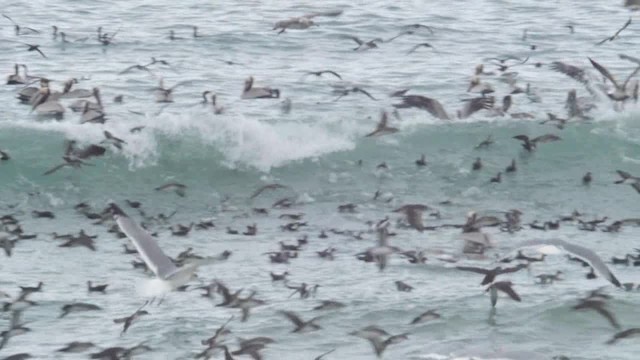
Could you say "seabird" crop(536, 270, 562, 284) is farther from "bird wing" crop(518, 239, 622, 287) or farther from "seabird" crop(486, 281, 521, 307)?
"bird wing" crop(518, 239, 622, 287)

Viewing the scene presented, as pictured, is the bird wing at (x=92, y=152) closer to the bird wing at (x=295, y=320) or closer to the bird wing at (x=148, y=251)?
the bird wing at (x=295, y=320)

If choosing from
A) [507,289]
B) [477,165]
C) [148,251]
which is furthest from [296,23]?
[148,251]

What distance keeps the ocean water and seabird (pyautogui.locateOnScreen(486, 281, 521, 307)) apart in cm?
15

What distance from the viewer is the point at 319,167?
19.6 meters

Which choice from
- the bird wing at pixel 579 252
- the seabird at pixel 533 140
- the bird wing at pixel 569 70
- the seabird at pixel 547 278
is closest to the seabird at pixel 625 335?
the bird wing at pixel 579 252

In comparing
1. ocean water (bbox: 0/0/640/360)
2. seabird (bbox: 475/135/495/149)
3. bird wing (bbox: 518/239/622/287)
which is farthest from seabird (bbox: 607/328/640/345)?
seabird (bbox: 475/135/495/149)

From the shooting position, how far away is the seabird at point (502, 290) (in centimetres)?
1205

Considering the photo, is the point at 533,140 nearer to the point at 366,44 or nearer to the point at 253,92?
the point at 253,92

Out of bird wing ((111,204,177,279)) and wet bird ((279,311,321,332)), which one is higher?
bird wing ((111,204,177,279))

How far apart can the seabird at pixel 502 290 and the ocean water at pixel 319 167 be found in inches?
6.0

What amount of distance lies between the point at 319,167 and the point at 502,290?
25.1ft

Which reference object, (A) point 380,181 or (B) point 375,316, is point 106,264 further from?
(A) point 380,181

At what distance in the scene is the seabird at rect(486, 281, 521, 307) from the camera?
12047mm

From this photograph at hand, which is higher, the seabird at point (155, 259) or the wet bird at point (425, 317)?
the seabird at point (155, 259)
